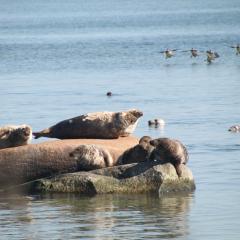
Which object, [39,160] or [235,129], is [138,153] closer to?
[39,160]

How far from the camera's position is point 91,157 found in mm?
17906

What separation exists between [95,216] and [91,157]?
208 cm

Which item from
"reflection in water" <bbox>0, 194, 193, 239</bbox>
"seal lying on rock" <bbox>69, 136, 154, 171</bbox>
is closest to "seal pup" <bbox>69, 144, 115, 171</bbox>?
"seal lying on rock" <bbox>69, 136, 154, 171</bbox>

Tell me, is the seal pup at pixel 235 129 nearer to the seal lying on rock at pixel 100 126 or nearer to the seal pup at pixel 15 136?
the seal lying on rock at pixel 100 126

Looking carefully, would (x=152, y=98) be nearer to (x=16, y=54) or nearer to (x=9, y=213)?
(x=9, y=213)

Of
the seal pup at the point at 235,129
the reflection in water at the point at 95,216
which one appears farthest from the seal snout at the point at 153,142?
the seal pup at the point at 235,129

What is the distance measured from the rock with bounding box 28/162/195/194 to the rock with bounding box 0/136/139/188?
0.32m

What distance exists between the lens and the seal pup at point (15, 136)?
1842 cm

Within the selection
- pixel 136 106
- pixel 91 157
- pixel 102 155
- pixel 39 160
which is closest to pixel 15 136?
pixel 39 160

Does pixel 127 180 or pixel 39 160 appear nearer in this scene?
A: pixel 127 180

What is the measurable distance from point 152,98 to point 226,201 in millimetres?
17021

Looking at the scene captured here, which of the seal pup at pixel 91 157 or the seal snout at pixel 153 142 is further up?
the seal snout at pixel 153 142

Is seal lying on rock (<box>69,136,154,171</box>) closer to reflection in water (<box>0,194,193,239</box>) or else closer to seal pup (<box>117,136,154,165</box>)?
seal pup (<box>117,136,154,165</box>)

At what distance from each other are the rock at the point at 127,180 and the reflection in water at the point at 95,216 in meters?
0.18
